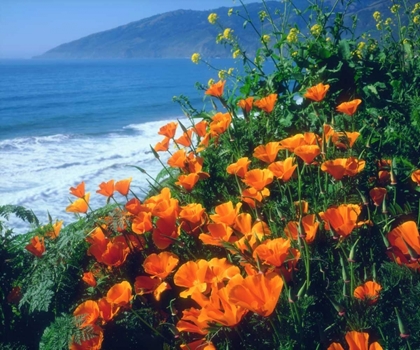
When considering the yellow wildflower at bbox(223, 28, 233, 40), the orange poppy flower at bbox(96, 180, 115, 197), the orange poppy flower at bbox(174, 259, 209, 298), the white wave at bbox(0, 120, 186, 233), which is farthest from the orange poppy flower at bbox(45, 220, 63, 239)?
the white wave at bbox(0, 120, 186, 233)

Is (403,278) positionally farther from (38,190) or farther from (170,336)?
(38,190)

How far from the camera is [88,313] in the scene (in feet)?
3.86

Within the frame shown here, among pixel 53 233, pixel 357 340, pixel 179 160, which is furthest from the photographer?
pixel 179 160

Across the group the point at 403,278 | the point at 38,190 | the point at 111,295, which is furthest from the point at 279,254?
the point at 38,190

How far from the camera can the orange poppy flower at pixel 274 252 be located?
1096 millimetres

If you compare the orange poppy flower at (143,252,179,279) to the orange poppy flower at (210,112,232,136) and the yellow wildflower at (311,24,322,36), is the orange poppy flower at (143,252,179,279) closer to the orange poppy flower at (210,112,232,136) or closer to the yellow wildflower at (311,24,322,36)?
the orange poppy flower at (210,112,232,136)

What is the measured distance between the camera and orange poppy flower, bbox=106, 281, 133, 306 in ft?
3.87

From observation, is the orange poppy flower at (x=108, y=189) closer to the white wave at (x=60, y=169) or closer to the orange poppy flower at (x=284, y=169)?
the orange poppy flower at (x=284, y=169)

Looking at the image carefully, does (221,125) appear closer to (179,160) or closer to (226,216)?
(179,160)

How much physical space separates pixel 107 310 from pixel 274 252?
0.46 m

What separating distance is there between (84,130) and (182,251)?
18342mm

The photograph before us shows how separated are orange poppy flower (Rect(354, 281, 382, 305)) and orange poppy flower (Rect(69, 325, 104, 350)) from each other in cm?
63

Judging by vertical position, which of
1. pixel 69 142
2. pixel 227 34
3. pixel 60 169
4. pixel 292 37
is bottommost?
pixel 69 142

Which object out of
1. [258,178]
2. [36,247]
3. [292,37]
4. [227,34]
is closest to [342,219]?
[258,178]
